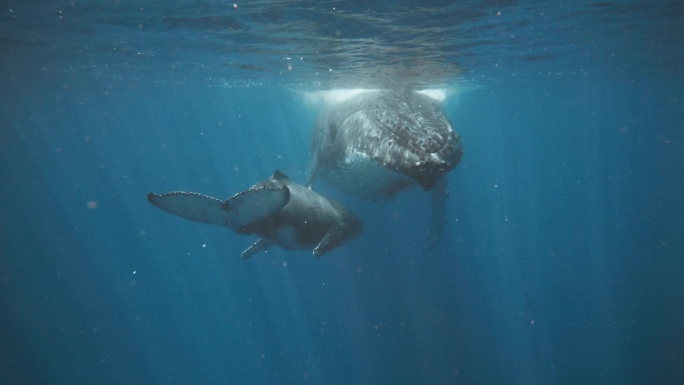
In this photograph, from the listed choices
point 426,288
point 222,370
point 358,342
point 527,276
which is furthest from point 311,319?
point 527,276

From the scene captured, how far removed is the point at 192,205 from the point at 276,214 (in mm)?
1828

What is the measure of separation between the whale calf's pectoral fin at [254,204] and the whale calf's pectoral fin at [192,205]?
13cm

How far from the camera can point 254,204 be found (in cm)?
562

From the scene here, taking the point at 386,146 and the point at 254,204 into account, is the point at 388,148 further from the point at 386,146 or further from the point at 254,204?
the point at 254,204

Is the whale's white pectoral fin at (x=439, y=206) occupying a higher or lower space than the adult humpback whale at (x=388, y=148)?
lower

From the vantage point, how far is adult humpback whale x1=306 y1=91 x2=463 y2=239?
6.11 metres

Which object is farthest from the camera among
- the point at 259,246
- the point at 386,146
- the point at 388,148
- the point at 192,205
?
the point at 259,246

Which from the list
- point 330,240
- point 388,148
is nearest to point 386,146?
point 388,148

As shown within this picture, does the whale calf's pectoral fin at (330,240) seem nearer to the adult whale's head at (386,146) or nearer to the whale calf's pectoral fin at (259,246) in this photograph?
the adult whale's head at (386,146)

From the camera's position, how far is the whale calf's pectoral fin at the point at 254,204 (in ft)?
17.5

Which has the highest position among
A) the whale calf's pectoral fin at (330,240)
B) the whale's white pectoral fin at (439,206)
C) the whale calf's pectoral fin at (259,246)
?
the whale calf's pectoral fin at (330,240)

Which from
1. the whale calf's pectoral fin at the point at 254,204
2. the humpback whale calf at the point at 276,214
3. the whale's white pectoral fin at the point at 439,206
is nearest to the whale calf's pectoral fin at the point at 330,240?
the humpback whale calf at the point at 276,214

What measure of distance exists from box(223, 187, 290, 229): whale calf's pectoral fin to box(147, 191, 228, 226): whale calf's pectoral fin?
133mm

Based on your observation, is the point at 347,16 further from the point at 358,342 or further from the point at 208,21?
the point at 358,342
